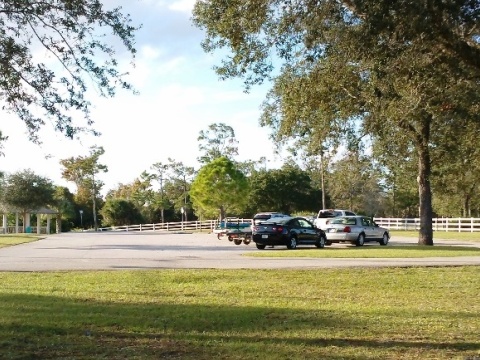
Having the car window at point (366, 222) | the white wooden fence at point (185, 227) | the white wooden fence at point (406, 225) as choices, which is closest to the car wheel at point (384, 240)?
the car window at point (366, 222)

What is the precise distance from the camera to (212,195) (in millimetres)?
62156

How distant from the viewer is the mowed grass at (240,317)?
7.96m

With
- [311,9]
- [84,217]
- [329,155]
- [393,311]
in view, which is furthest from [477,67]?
[84,217]

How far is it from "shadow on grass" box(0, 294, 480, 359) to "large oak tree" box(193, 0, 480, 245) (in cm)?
435

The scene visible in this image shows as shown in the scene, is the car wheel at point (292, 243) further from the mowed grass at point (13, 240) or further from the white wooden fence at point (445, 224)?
the white wooden fence at point (445, 224)

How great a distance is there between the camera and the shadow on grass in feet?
25.6

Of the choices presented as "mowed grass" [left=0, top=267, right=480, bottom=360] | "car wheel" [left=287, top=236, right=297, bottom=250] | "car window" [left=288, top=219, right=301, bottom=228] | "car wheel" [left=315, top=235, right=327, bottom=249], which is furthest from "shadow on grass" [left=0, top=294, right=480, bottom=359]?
"car wheel" [left=315, top=235, right=327, bottom=249]

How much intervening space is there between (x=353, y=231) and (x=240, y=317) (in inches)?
884

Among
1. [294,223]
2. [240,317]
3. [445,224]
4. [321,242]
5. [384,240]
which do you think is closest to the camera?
[240,317]

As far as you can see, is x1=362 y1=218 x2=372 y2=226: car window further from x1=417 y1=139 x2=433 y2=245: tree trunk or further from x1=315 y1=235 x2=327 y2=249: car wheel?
x1=417 y1=139 x2=433 y2=245: tree trunk

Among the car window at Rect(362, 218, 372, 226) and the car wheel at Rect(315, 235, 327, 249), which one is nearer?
the car wheel at Rect(315, 235, 327, 249)

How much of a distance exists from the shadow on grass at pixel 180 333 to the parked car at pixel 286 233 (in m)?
17.8

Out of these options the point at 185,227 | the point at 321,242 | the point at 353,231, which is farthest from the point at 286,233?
the point at 185,227

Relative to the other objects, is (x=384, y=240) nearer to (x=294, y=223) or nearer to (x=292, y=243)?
(x=294, y=223)
